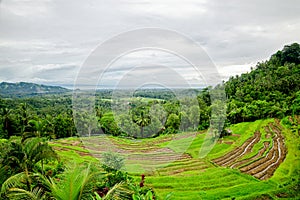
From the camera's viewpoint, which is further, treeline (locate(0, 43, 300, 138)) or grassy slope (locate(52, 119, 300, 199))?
treeline (locate(0, 43, 300, 138))

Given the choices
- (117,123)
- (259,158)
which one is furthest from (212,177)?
(117,123)

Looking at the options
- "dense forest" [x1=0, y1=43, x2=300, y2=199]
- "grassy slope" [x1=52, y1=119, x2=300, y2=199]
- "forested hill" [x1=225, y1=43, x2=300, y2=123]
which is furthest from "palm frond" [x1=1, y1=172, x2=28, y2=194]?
"forested hill" [x1=225, y1=43, x2=300, y2=123]

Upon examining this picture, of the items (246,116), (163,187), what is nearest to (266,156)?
(163,187)

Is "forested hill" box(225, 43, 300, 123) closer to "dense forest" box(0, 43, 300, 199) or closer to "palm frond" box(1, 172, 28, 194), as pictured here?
"dense forest" box(0, 43, 300, 199)

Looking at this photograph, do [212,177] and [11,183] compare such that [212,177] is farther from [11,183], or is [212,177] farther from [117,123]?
[11,183]

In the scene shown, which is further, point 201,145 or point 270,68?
point 270,68

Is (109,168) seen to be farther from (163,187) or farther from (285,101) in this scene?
(285,101)
